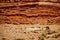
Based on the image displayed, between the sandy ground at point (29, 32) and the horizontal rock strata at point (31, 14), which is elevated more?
the horizontal rock strata at point (31, 14)

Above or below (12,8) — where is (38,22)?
below

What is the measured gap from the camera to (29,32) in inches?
113

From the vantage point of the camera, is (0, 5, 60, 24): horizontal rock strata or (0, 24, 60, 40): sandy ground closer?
(0, 24, 60, 40): sandy ground

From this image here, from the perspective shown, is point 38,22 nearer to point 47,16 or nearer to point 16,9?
point 47,16

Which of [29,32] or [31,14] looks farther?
[31,14]

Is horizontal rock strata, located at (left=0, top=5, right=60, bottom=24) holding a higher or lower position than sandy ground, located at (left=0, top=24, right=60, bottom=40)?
higher

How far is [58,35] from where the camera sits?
278 cm

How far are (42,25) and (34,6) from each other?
1.27ft

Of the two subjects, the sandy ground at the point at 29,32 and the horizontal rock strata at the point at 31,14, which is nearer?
the sandy ground at the point at 29,32

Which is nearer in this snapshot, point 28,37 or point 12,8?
point 28,37

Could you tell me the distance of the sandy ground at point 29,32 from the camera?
276cm

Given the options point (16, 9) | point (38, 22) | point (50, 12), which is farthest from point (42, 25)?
point (16, 9)

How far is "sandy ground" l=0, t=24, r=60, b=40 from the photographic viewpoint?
9.06 ft

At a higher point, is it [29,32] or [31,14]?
[31,14]
